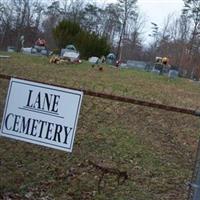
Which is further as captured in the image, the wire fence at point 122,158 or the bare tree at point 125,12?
the bare tree at point 125,12

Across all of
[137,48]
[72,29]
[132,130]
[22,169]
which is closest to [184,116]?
[132,130]

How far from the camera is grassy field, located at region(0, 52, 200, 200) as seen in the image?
6051 millimetres

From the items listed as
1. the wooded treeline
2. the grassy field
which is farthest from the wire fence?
the wooded treeline

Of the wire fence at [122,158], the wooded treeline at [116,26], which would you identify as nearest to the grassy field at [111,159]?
the wire fence at [122,158]

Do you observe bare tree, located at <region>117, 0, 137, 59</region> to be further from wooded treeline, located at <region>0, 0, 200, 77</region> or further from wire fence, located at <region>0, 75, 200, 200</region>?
wire fence, located at <region>0, 75, 200, 200</region>

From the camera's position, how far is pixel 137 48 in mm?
70688

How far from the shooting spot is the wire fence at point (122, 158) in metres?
6.00

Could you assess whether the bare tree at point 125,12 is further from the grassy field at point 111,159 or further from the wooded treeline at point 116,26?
the grassy field at point 111,159

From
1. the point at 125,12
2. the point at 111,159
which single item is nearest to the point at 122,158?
the point at 111,159

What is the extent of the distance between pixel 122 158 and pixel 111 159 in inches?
6.9

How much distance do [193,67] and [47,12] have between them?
2618 cm

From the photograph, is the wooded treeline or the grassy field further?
the wooded treeline

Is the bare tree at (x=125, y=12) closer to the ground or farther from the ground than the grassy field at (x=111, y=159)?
farther from the ground

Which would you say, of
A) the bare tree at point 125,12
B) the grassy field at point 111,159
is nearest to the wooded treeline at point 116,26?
the bare tree at point 125,12
